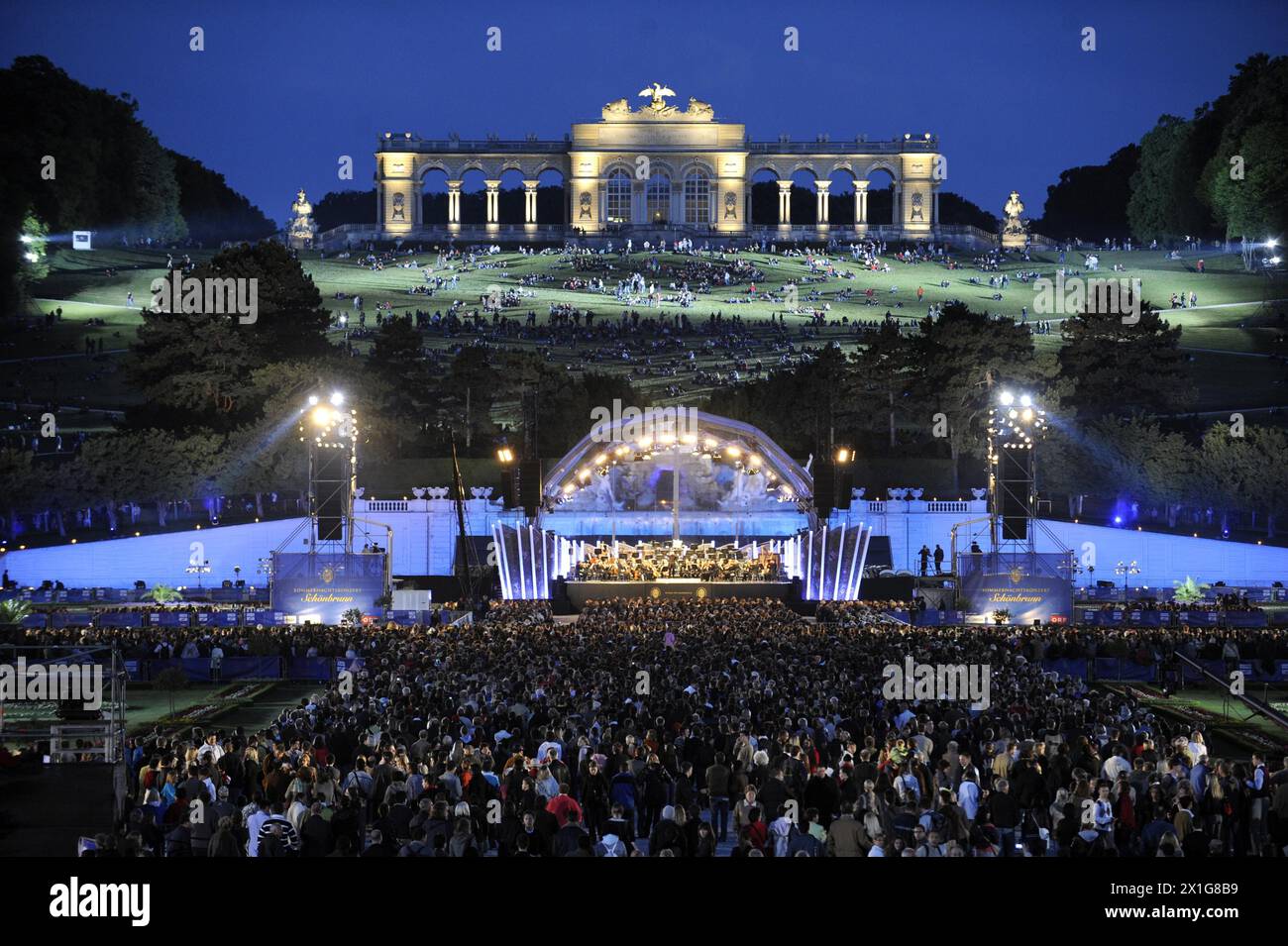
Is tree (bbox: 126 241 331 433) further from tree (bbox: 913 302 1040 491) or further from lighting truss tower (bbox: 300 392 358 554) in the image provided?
tree (bbox: 913 302 1040 491)

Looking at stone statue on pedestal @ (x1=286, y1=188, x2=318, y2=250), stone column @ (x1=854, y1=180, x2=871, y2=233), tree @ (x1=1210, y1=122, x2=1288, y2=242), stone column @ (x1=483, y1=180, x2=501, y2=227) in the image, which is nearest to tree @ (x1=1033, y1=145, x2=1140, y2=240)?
stone column @ (x1=854, y1=180, x2=871, y2=233)

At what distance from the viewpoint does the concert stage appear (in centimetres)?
5053

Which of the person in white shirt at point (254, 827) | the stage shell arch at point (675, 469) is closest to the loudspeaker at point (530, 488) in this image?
the stage shell arch at point (675, 469)

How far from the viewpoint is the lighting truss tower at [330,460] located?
4622cm

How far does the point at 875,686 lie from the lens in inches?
976

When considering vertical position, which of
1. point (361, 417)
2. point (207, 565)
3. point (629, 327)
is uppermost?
point (629, 327)

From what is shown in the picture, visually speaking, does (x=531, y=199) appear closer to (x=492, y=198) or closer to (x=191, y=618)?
(x=492, y=198)

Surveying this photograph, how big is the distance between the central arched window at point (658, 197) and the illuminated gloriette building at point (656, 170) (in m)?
0.09

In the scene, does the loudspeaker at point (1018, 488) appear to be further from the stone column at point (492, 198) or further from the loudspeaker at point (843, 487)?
the stone column at point (492, 198)

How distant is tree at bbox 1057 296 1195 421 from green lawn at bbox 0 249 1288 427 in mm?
13848

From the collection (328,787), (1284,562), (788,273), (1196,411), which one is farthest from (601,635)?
(788,273)

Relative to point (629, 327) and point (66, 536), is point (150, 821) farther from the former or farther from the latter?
point (629, 327)

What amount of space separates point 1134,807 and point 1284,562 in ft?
149
